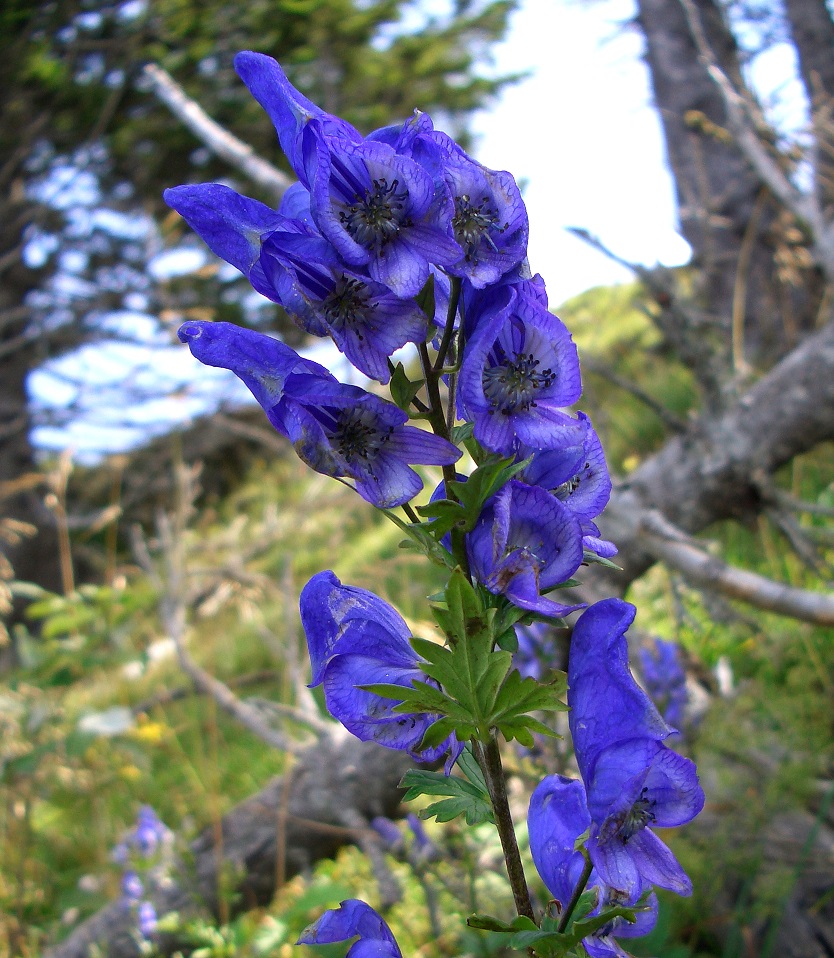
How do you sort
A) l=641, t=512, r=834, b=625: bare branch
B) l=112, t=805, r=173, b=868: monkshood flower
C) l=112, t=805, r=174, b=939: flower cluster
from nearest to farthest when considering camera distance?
l=641, t=512, r=834, b=625: bare branch → l=112, t=805, r=174, b=939: flower cluster → l=112, t=805, r=173, b=868: monkshood flower

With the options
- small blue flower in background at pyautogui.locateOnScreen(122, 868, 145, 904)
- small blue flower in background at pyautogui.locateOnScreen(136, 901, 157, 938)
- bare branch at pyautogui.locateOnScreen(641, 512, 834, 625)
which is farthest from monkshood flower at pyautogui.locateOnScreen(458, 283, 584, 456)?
Result: small blue flower in background at pyautogui.locateOnScreen(122, 868, 145, 904)

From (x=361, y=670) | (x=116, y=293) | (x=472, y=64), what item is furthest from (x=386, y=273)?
(x=472, y=64)

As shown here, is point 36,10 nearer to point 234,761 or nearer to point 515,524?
point 234,761

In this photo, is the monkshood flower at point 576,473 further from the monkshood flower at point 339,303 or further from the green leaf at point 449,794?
the green leaf at point 449,794

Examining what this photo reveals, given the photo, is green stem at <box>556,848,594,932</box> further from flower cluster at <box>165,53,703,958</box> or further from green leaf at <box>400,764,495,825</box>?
green leaf at <box>400,764,495,825</box>

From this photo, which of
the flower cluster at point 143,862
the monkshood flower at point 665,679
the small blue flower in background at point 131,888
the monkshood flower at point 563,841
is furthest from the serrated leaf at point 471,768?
the small blue flower in background at point 131,888

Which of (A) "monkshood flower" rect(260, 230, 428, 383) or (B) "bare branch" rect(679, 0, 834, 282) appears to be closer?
(A) "monkshood flower" rect(260, 230, 428, 383)

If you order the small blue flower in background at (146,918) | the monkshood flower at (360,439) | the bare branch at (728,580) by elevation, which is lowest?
the small blue flower in background at (146,918)
